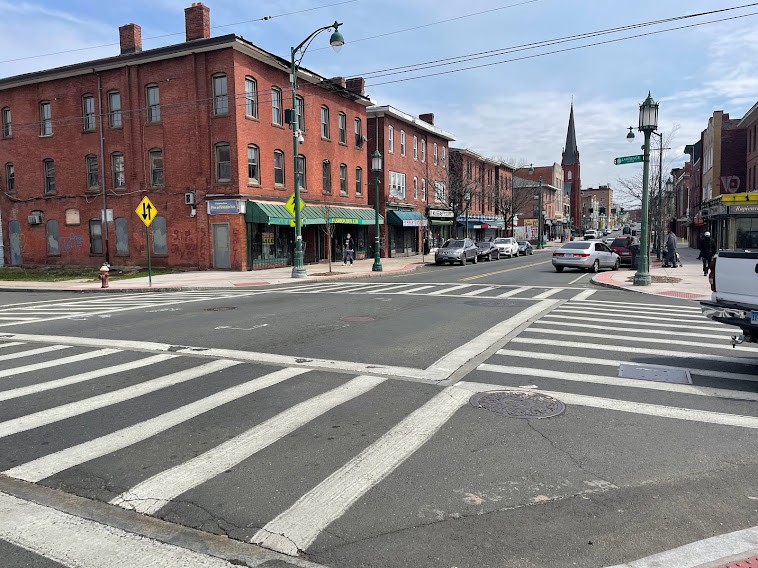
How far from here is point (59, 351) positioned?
9219mm

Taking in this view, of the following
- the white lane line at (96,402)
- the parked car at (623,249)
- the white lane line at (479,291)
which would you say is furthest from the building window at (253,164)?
the white lane line at (96,402)

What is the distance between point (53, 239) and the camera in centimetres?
3456

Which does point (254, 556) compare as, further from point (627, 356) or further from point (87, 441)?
point (627, 356)

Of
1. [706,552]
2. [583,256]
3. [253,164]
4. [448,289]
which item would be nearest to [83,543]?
[706,552]

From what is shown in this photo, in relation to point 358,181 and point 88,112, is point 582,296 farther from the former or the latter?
point 88,112

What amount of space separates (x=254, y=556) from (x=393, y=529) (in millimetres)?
864

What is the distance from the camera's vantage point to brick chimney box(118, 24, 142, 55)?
31.4 meters

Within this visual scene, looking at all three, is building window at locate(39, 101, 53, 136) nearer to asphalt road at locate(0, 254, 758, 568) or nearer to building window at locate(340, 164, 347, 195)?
building window at locate(340, 164, 347, 195)

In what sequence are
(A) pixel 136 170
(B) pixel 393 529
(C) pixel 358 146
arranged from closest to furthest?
(B) pixel 393 529
(A) pixel 136 170
(C) pixel 358 146

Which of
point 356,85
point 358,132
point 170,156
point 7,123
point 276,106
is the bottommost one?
point 170,156

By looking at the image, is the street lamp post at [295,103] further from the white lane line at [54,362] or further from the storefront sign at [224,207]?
the white lane line at [54,362]

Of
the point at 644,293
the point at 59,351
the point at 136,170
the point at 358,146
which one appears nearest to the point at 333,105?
the point at 358,146

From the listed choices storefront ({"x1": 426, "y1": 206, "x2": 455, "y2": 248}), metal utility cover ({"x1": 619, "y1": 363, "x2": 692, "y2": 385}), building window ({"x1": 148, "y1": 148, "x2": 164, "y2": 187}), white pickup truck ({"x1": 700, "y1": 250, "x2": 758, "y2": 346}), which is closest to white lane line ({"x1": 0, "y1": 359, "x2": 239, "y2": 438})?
metal utility cover ({"x1": 619, "y1": 363, "x2": 692, "y2": 385})

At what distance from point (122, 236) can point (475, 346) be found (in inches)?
1112
